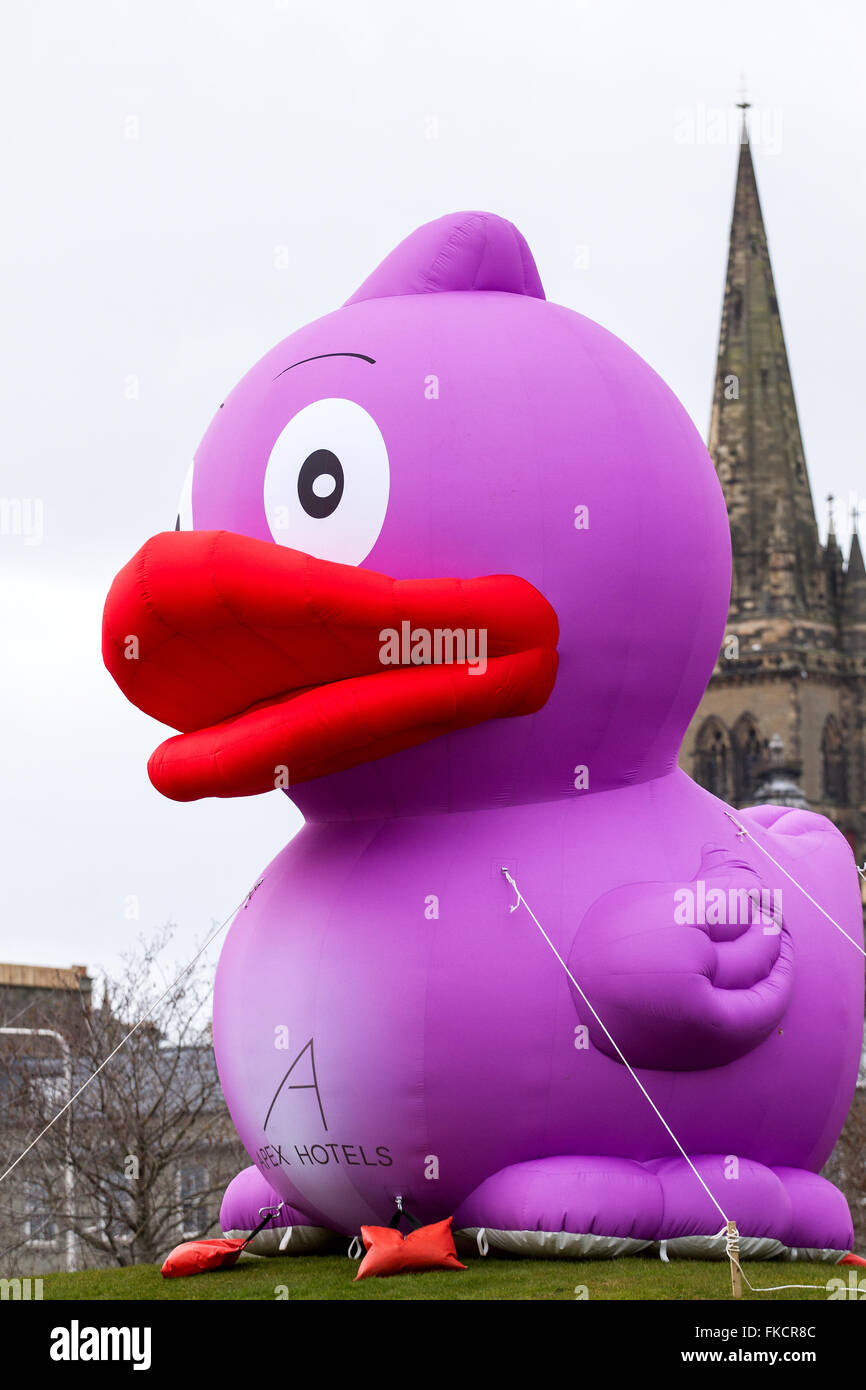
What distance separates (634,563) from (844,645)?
7981cm

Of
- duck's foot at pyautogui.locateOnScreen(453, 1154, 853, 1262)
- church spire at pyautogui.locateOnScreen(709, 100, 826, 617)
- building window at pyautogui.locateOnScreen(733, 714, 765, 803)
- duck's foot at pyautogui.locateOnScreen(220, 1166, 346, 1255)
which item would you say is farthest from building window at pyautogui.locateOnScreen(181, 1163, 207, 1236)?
church spire at pyautogui.locateOnScreen(709, 100, 826, 617)

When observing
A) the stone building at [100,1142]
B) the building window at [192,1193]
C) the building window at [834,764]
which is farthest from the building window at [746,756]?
the building window at [192,1193]

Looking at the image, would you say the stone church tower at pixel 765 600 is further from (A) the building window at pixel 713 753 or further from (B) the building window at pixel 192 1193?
(B) the building window at pixel 192 1193

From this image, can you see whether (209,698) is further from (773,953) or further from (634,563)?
(773,953)

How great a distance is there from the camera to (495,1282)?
11.6m

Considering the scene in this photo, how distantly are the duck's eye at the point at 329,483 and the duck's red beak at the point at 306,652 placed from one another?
378mm

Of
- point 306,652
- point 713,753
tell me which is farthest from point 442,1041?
point 713,753

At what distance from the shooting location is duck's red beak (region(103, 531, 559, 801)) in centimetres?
1197

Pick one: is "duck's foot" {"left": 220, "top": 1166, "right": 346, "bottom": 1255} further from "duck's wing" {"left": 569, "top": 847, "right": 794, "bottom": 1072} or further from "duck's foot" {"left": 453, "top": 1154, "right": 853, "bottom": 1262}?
"duck's wing" {"left": 569, "top": 847, "right": 794, "bottom": 1072}

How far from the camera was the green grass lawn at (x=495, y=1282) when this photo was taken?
36.9 feet

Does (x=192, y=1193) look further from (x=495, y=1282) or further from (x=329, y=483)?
(x=329, y=483)

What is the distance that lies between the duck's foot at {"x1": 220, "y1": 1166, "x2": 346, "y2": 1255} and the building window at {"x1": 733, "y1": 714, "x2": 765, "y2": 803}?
72.7m

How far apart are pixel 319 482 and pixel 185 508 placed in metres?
1.28

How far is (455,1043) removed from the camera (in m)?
12.2
